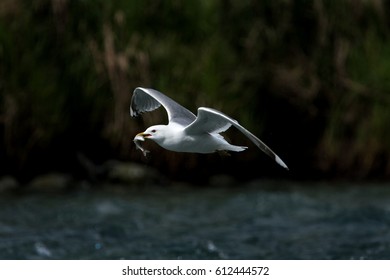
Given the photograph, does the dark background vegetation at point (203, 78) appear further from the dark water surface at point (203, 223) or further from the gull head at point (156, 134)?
the gull head at point (156, 134)

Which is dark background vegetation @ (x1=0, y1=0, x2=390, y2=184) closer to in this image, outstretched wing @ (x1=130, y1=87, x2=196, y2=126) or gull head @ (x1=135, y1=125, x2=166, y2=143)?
outstretched wing @ (x1=130, y1=87, x2=196, y2=126)

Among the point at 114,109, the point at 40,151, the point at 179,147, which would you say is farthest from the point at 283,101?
the point at 179,147

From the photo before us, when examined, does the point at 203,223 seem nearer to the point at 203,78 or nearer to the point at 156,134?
the point at 203,78

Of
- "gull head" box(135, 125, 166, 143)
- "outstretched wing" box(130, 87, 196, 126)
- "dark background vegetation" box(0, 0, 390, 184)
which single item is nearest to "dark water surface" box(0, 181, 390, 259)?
"dark background vegetation" box(0, 0, 390, 184)

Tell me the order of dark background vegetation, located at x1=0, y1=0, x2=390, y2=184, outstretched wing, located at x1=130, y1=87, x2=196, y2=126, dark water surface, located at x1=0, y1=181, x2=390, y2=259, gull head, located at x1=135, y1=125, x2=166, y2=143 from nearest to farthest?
gull head, located at x1=135, y1=125, x2=166, y2=143
outstretched wing, located at x1=130, y1=87, x2=196, y2=126
dark water surface, located at x1=0, y1=181, x2=390, y2=259
dark background vegetation, located at x1=0, y1=0, x2=390, y2=184

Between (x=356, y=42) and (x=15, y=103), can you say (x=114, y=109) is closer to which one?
(x=15, y=103)
